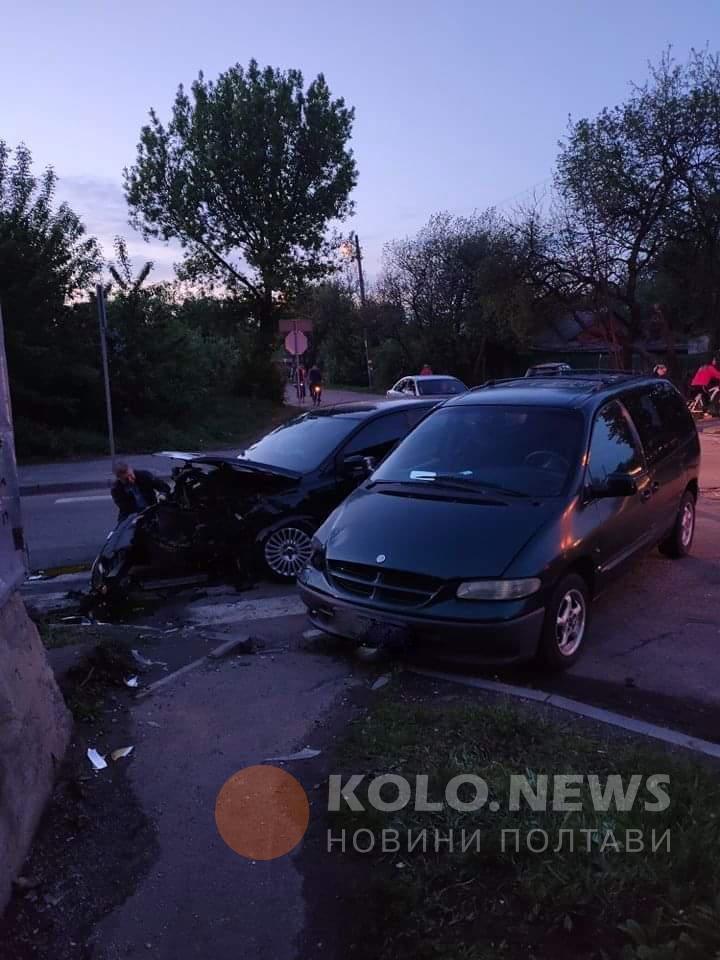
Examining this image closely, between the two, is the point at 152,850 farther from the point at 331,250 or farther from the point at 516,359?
the point at 516,359

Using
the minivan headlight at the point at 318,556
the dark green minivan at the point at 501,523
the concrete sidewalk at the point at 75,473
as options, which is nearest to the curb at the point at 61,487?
the concrete sidewalk at the point at 75,473

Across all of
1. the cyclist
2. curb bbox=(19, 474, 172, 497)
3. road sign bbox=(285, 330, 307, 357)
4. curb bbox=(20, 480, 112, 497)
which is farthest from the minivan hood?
the cyclist

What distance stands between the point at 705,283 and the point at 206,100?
17.2 metres

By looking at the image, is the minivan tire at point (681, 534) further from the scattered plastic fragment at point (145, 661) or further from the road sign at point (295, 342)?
the road sign at point (295, 342)

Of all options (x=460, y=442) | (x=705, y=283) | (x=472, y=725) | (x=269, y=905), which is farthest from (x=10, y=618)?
(x=705, y=283)

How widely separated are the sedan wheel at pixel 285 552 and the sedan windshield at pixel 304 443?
650 millimetres

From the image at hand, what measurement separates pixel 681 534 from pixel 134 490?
211 inches

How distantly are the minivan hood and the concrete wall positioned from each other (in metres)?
2.06

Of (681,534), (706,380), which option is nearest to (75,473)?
(681,534)

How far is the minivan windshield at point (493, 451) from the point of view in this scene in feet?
20.2

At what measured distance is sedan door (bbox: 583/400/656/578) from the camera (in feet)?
19.9

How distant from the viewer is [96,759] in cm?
430

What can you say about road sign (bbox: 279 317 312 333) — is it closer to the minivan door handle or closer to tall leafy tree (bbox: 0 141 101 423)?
tall leafy tree (bbox: 0 141 101 423)

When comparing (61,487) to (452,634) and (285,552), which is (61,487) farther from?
(452,634)
